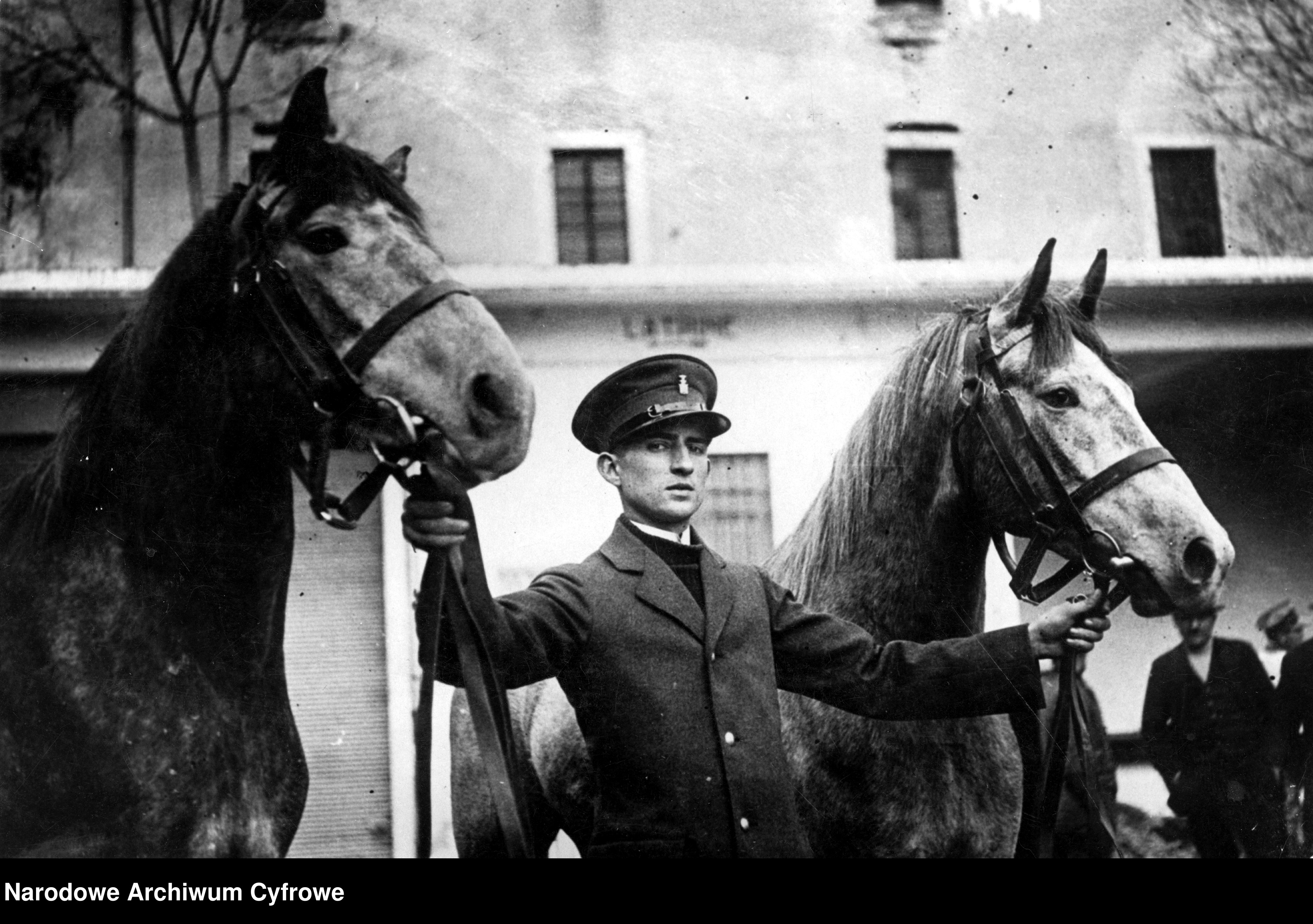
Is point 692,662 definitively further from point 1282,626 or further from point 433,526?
point 1282,626

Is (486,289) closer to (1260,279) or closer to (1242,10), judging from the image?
(1260,279)

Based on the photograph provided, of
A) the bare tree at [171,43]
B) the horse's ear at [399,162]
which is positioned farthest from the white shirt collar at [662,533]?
the bare tree at [171,43]

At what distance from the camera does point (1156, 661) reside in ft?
9.96

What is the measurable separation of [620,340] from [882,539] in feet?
2.56

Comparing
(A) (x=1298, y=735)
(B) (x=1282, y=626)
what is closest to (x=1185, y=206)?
(B) (x=1282, y=626)

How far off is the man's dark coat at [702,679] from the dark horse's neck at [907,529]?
92 mm

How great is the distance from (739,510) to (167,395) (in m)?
1.28

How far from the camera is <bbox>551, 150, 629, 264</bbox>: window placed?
3102 millimetres

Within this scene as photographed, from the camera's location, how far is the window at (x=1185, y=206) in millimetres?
3342

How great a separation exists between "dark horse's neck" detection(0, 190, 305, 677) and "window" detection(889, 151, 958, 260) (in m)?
1.59

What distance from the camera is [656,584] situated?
2.71 m

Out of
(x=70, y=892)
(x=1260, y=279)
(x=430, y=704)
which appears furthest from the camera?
(x=1260, y=279)

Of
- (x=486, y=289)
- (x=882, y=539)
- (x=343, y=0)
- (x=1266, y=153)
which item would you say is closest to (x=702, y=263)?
(x=486, y=289)

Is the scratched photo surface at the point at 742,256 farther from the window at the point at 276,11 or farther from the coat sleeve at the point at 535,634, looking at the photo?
the coat sleeve at the point at 535,634
